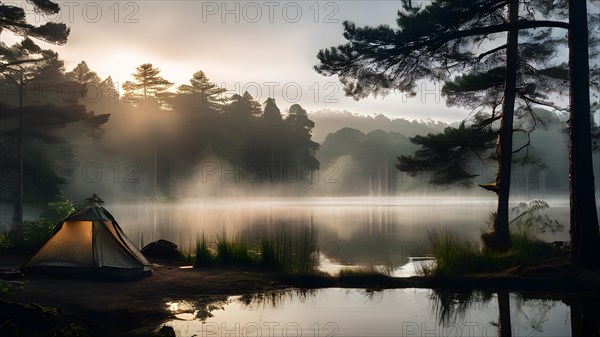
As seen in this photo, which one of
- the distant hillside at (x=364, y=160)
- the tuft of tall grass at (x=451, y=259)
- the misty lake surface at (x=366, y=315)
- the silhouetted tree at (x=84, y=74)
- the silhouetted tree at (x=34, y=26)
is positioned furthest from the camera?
the distant hillside at (x=364, y=160)

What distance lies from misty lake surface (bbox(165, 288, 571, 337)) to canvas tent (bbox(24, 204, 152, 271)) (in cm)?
386

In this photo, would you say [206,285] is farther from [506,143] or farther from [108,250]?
[506,143]

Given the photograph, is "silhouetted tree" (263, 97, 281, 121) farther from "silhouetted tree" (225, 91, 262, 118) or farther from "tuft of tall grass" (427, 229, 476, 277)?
"tuft of tall grass" (427, 229, 476, 277)

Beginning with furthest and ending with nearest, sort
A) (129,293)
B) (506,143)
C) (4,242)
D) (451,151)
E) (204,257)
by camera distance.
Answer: (4,242)
(451,151)
(506,143)
(204,257)
(129,293)

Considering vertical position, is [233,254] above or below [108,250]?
below

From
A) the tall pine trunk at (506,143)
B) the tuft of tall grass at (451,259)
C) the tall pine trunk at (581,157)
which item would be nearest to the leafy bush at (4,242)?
the tuft of tall grass at (451,259)

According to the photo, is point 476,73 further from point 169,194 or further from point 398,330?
point 169,194

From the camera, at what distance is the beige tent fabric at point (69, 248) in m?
14.6

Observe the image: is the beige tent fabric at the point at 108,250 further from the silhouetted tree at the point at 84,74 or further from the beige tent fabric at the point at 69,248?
the silhouetted tree at the point at 84,74

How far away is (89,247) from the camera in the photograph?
579 inches

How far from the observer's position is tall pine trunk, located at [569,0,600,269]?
14969 mm

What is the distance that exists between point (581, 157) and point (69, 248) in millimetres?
14280

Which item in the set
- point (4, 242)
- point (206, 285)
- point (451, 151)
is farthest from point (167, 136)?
point (206, 285)

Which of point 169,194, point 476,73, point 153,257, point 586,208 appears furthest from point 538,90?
point 169,194
